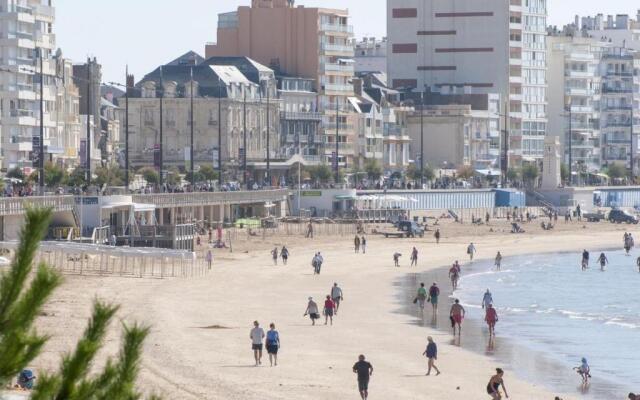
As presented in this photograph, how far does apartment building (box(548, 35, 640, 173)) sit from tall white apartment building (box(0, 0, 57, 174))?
203 ft

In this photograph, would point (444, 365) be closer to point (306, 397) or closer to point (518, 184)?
point (306, 397)

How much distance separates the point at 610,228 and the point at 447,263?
34.9 metres

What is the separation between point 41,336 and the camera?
7.95m

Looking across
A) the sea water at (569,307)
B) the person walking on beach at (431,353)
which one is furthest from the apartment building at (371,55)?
the person walking on beach at (431,353)

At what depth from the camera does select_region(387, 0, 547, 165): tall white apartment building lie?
13462cm

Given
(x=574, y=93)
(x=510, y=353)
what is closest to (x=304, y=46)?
(x=574, y=93)

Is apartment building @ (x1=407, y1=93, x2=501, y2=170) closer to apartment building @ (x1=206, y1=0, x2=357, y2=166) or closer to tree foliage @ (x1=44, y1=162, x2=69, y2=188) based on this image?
apartment building @ (x1=206, y1=0, x2=357, y2=166)

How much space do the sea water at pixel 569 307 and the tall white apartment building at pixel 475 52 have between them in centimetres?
5532

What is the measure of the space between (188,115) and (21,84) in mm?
20618

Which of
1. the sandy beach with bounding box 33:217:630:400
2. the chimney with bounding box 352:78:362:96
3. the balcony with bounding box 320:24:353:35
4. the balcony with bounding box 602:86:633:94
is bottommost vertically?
A: the sandy beach with bounding box 33:217:630:400

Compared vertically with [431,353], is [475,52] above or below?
above

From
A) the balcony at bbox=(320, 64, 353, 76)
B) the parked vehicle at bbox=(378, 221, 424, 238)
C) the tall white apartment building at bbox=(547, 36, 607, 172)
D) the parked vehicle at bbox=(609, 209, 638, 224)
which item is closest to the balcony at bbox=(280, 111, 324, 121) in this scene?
the balcony at bbox=(320, 64, 353, 76)

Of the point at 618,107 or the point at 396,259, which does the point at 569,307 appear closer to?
the point at 396,259

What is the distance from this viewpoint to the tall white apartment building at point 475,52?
134625 millimetres
